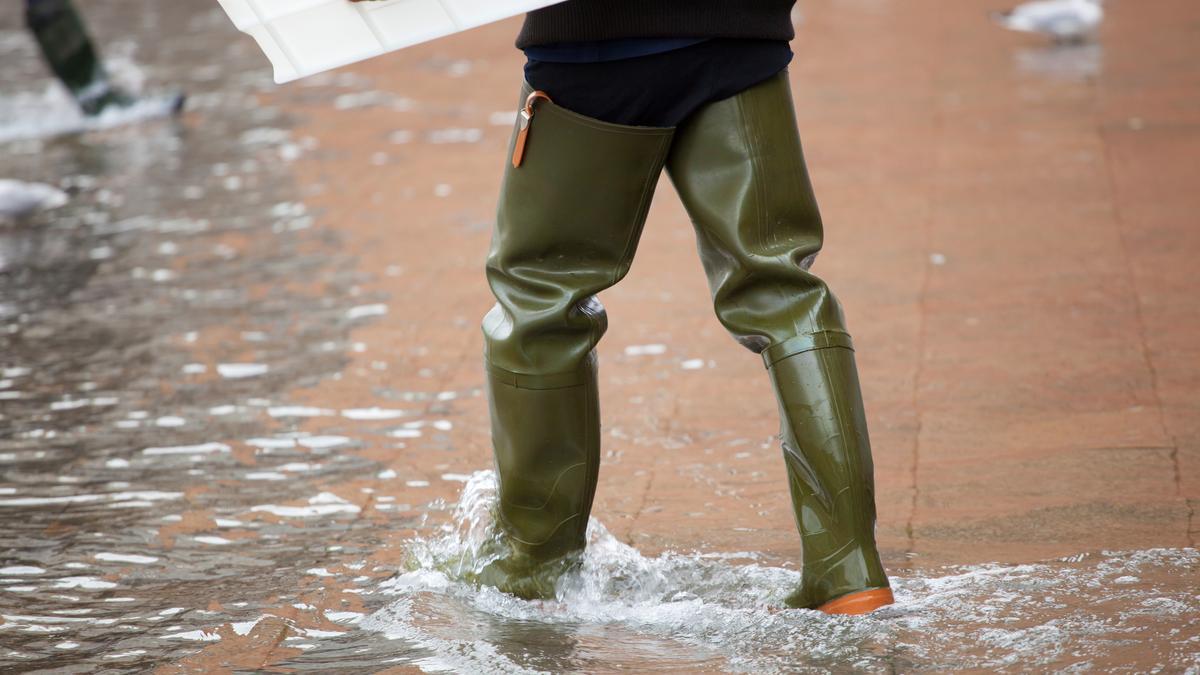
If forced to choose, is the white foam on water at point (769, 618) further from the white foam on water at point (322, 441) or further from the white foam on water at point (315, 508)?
the white foam on water at point (322, 441)

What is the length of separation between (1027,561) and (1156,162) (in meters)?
2.61

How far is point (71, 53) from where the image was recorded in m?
6.29

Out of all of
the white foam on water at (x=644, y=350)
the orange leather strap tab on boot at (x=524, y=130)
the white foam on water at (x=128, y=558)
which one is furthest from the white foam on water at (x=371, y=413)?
the orange leather strap tab on boot at (x=524, y=130)

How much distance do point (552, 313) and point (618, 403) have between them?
3.50ft

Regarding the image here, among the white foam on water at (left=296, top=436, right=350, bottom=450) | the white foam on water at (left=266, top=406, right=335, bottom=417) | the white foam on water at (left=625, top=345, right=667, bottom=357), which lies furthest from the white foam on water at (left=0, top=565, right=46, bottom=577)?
the white foam on water at (left=625, top=345, right=667, bottom=357)

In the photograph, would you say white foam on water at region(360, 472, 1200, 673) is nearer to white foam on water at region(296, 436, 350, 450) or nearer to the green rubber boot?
the green rubber boot

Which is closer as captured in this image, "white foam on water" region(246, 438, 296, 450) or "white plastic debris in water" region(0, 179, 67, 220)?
"white foam on water" region(246, 438, 296, 450)

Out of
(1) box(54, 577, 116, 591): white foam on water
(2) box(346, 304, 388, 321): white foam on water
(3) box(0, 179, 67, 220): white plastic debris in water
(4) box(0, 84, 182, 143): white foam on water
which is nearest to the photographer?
(1) box(54, 577, 116, 591): white foam on water

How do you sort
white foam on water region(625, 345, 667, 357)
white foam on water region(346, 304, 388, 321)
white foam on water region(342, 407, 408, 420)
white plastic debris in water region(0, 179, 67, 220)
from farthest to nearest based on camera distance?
white plastic debris in water region(0, 179, 67, 220) → white foam on water region(346, 304, 388, 321) → white foam on water region(625, 345, 667, 357) → white foam on water region(342, 407, 408, 420)

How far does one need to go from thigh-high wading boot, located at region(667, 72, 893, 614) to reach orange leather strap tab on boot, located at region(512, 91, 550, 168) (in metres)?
0.21

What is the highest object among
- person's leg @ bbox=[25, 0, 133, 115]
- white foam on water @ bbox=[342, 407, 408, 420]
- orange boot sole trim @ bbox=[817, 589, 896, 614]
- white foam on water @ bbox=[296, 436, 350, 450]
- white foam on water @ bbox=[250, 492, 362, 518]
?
orange boot sole trim @ bbox=[817, 589, 896, 614]

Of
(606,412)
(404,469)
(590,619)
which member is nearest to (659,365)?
(606,412)

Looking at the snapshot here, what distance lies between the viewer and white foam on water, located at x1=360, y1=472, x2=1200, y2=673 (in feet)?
6.02

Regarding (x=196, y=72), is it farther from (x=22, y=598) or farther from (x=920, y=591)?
(x=920, y=591)
